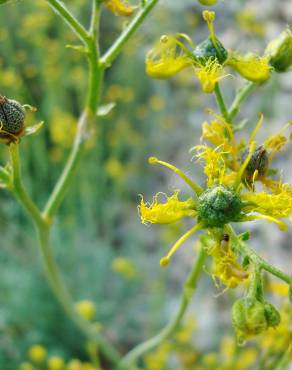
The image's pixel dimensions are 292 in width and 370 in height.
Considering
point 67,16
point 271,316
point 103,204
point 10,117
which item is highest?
point 67,16

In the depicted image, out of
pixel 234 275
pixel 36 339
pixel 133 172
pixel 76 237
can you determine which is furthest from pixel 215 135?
pixel 133 172

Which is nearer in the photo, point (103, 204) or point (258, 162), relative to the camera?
point (258, 162)

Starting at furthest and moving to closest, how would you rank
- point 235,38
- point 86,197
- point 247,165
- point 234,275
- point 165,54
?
point 235,38 < point 86,197 < point 165,54 < point 247,165 < point 234,275

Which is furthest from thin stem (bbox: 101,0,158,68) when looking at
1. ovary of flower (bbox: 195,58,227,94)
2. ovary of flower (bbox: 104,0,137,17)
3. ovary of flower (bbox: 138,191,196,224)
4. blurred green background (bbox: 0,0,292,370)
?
blurred green background (bbox: 0,0,292,370)

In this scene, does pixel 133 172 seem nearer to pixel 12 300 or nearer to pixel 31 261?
pixel 31 261

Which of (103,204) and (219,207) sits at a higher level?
(219,207)

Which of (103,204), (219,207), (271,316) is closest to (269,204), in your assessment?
(219,207)

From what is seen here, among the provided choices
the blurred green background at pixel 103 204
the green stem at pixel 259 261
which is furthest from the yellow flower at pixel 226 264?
the blurred green background at pixel 103 204

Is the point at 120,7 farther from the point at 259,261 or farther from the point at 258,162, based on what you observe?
the point at 259,261
